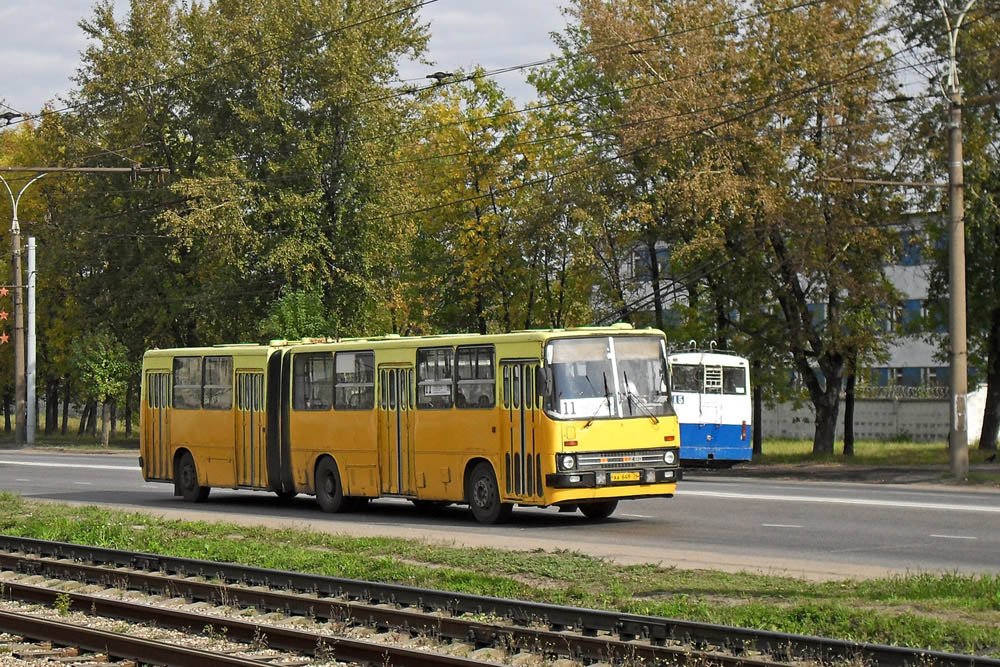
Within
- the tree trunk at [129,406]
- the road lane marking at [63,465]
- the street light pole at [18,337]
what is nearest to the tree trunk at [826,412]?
the road lane marking at [63,465]

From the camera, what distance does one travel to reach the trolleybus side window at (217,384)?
2669 centimetres

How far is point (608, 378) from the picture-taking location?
20859mm

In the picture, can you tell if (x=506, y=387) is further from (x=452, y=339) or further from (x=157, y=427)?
(x=157, y=427)

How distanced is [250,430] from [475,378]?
609cm

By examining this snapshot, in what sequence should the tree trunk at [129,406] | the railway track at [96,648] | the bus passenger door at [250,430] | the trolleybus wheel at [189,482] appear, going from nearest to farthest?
the railway track at [96,648], the bus passenger door at [250,430], the trolleybus wheel at [189,482], the tree trunk at [129,406]

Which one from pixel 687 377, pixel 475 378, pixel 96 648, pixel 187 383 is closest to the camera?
pixel 96 648

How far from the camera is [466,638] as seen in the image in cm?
1144

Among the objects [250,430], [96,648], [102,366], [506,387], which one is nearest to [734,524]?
[506,387]

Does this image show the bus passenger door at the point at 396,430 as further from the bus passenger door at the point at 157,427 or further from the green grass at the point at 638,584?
the bus passenger door at the point at 157,427

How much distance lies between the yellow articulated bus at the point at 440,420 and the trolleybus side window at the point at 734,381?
48.1ft

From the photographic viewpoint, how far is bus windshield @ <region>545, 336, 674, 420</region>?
20484 millimetres

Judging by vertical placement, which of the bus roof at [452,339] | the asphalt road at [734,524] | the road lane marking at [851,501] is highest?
the bus roof at [452,339]

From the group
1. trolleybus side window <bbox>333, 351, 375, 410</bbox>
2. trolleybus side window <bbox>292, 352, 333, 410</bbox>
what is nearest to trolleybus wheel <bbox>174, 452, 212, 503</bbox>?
trolleybus side window <bbox>292, 352, 333, 410</bbox>

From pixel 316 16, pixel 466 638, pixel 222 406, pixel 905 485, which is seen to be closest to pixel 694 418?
pixel 905 485
